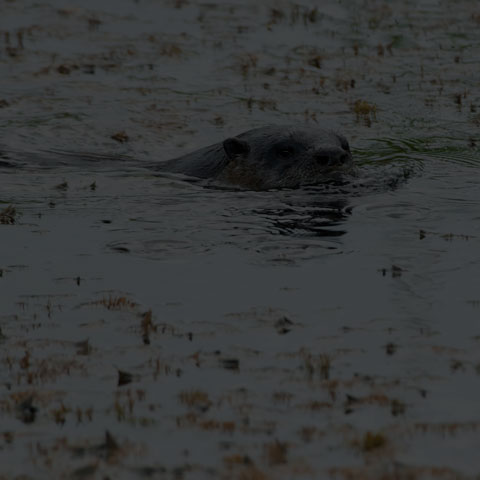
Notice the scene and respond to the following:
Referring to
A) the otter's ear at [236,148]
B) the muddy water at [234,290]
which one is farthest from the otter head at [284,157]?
the muddy water at [234,290]

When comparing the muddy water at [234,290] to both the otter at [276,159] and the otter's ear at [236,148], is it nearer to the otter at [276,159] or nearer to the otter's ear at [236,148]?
the otter at [276,159]

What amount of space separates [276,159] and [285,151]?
0.13 meters

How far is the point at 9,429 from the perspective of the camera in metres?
6.29

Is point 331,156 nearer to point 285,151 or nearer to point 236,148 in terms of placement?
point 285,151

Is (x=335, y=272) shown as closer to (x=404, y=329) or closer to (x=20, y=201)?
(x=404, y=329)

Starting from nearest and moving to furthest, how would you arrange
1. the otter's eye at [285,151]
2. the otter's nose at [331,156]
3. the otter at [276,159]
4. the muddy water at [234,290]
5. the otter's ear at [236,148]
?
1. the muddy water at [234,290]
2. the otter's nose at [331,156]
3. the otter at [276,159]
4. the otter's eye at [285,151]
5. the otter's ear at [236,148]

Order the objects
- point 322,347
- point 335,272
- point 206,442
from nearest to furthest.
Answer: point 206,442
point 322,347
point 335,272

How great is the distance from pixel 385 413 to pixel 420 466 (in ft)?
2.18

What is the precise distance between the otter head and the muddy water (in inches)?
12.0

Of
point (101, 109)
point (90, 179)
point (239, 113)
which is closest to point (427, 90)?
point (239, 113)

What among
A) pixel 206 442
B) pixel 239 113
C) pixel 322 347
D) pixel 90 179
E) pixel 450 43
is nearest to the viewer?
pixel 206 442

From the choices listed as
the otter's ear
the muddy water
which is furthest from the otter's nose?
the otter's ear

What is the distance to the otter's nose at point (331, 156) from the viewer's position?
12.1 metres

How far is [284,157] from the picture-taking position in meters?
12.4
